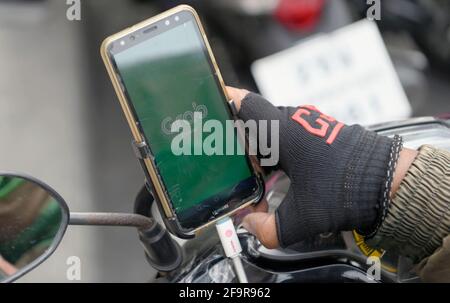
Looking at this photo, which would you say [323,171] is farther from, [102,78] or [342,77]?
[102,78]

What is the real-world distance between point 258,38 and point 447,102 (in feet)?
2.91

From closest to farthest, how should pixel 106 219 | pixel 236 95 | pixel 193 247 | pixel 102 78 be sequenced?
pixel 106 219
pixel 236 95
pixel 193 247
pixel 102 78

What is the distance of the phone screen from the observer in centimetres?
120

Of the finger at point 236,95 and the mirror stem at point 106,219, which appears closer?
the mirror stem at point 106,219

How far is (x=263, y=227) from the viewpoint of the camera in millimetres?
1242

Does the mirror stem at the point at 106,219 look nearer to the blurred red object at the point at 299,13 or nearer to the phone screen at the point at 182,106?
the phone screen at the point at 182,106

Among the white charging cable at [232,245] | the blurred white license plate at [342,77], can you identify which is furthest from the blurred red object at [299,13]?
the white charging cable at [232,245]

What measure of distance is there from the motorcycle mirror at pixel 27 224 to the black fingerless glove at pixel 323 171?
13.9 inches

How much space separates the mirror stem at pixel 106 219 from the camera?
1145 mm

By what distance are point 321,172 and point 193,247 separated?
309mm

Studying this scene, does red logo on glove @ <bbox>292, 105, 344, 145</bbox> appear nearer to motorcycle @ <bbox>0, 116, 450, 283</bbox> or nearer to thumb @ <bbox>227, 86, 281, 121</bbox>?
thumb @ <bbox>227, 86, 281, 121</bbox>

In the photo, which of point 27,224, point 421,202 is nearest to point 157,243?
point 27,224

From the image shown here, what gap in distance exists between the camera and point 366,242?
4.12ft
